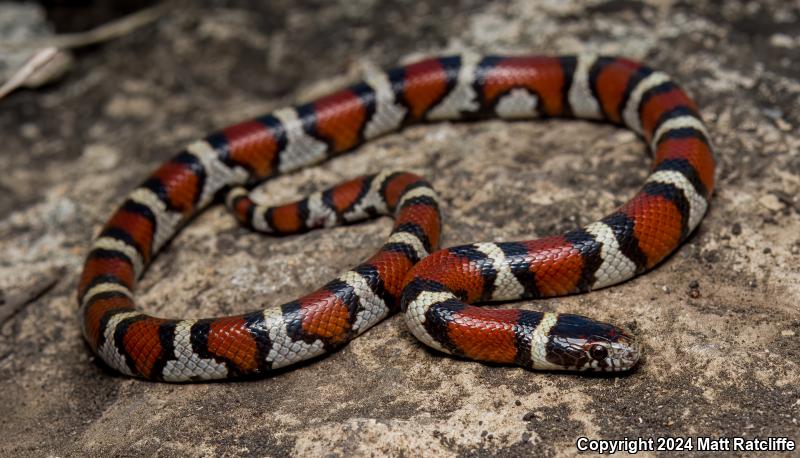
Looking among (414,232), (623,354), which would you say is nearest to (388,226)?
(414,232)

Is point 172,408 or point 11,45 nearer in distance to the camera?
point 172,408

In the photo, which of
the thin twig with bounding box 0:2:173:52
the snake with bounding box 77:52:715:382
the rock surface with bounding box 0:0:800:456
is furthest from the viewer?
the thin twig with bounding box 0:2:173:52

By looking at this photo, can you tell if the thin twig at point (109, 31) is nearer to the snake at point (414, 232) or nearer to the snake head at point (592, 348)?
the snake at point (414, 232)

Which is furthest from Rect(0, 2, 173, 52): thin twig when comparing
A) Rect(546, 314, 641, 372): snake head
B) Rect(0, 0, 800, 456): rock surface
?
Rect(546, 314, 641, 372): snake head

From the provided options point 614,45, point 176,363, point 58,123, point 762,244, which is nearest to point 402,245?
point 176,363

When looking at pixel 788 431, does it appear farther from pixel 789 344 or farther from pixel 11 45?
pixel 11 45

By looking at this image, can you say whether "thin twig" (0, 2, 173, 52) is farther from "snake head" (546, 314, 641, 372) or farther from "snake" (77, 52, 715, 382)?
"snake head" (546, 314, 641, 372)
